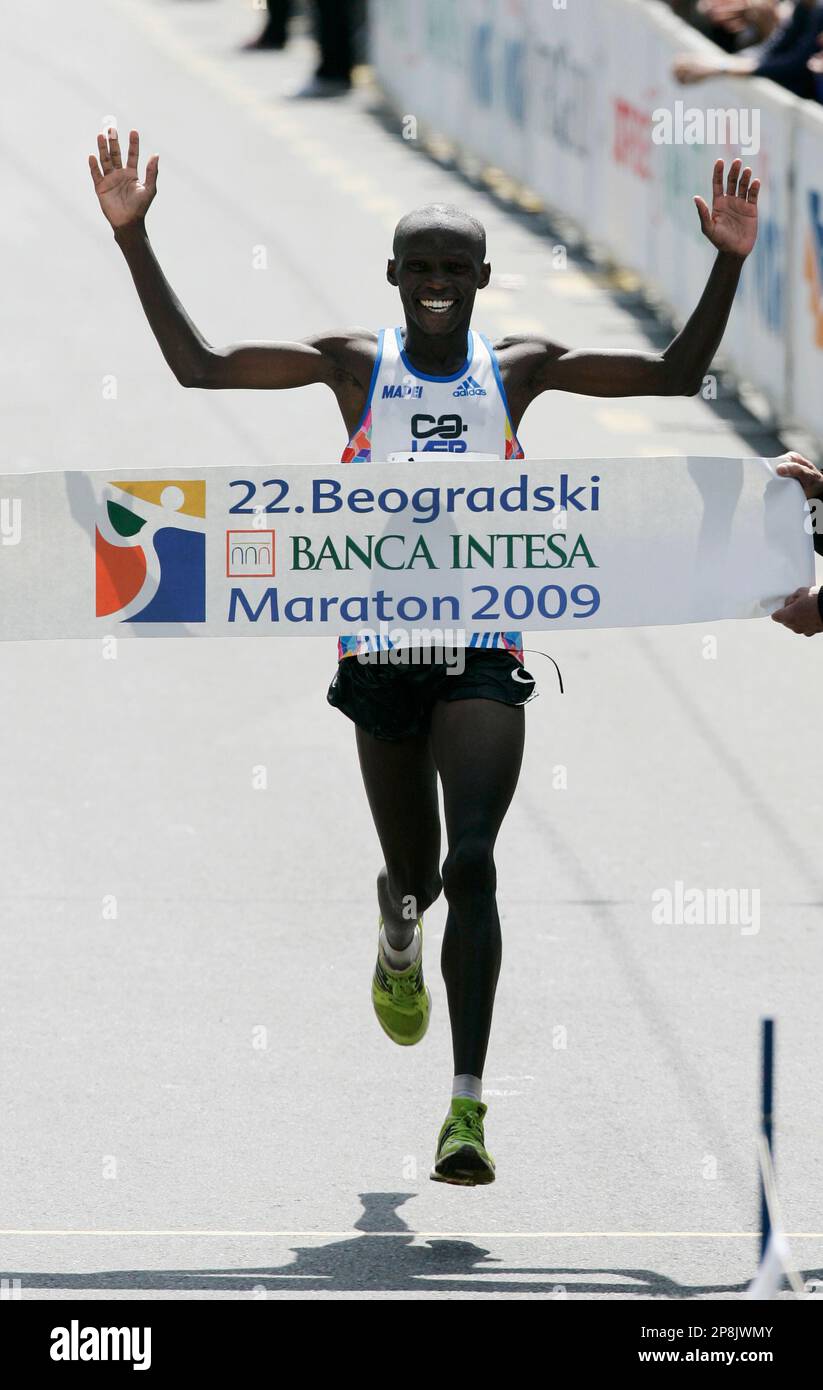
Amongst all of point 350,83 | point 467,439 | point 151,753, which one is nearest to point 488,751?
point 467,439

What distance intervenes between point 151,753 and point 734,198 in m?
4.37

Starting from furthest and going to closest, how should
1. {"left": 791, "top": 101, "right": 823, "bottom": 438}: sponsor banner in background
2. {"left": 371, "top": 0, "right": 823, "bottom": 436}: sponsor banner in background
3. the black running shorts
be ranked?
{"left": 371, "top": 0, "right": 823, "bottom": 436}: sponsor banner in background → {"left": 791, "top": 101, "right": 823, "bottom": 438}: sponsor banner in background → the black running shorts

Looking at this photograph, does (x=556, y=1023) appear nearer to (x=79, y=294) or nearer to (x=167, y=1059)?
(x=167, y=1059)

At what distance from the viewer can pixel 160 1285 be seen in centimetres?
583

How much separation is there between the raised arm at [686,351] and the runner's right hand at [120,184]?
0.94 metres

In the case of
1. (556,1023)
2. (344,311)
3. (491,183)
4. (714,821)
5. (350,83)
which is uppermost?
(350,83)

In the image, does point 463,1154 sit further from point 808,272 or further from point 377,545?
point 808,272

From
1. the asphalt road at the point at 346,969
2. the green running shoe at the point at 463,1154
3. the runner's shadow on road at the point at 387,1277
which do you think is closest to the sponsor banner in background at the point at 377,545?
the green running shoe at the point at 463,1154

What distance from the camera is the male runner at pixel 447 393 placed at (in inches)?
244

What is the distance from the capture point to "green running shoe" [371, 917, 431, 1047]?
692cm

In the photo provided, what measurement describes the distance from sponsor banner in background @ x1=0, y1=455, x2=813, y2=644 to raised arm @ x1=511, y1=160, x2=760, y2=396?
0.64 ft

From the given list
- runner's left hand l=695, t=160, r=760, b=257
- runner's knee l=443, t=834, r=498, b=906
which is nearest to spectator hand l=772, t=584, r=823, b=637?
runner's left hand l=695, t=160, r=760, b=257
